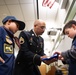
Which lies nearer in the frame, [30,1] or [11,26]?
[11,26]

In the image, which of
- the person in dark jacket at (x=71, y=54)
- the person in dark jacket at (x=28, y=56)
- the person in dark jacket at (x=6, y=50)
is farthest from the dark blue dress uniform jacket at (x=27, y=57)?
the person in dark jacket at (x=71, y=54)

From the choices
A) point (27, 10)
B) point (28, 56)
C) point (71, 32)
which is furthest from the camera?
point (27, 10)

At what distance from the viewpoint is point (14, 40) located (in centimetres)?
181

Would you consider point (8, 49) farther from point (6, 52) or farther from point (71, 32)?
point (71, 32)

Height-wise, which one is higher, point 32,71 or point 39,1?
point 39,1

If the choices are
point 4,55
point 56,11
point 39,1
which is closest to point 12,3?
point 39,1

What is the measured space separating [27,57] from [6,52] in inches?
21.3

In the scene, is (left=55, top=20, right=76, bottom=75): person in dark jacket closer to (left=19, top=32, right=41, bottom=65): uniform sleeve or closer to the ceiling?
(left=19, top=32, right=41, bottom=65): uniform sleeve

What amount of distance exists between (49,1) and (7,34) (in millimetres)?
2651

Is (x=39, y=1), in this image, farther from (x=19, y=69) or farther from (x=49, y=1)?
(x=19, y=69)

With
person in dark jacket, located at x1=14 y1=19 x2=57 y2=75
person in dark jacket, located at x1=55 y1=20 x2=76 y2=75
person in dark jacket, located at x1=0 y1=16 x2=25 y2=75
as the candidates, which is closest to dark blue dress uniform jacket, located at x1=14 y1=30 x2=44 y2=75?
person in dark jacket, located at x1=14 y1=19 x2=57 y2=75

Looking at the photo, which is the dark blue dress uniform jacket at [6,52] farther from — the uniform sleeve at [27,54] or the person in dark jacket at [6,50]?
the uniform sleeve at [27,54]

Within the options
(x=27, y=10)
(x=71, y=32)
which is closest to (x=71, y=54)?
(x=71, y=32)

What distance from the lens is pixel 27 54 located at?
1980 millimetres
